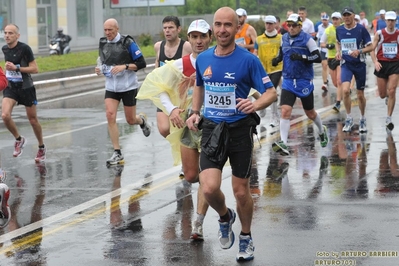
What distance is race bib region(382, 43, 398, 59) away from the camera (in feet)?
49.0

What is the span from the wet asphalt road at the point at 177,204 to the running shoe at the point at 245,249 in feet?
0.31

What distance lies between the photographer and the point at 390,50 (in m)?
15.0

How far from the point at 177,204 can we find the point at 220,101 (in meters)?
2.45

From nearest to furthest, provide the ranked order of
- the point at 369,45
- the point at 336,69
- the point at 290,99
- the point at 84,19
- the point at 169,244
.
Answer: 1. the point at 169,244
2. the point at 290,99
3. the point at 369,45
4. the point at 336,69
5. the point at 84,19

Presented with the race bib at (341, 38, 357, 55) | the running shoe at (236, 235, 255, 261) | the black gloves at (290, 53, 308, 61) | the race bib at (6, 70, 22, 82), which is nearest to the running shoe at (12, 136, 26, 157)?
the race bib at (6, 70, 22, 82)

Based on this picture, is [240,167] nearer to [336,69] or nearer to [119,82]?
[119,82]

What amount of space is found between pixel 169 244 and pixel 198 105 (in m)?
1.19

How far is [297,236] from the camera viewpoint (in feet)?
25.9

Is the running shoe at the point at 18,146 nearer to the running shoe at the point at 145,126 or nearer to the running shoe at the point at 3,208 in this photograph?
the running shoe at the point at 145,126

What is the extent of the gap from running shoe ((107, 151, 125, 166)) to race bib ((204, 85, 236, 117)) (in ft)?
15.9

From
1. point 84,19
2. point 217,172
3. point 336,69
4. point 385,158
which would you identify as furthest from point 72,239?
point 84,19

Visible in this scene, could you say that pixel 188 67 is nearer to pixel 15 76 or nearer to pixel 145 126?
pixel 15 76

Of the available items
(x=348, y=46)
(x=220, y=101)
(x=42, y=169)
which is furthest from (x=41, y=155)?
(x=220, y=101)

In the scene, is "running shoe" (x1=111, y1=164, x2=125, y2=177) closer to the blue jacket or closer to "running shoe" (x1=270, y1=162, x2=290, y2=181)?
"running shoe" (x1=270, y1=162, x2=290, y2=181)
